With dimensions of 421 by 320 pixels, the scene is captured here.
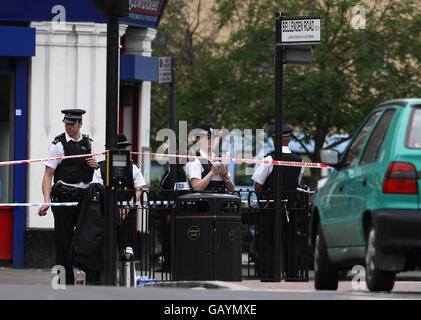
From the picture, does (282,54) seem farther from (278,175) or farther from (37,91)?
(37,91)

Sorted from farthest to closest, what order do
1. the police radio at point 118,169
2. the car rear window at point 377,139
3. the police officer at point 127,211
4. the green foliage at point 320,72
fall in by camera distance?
the green foliage at point 320,72 < the police officer at point 127,211 < the police radio at point 118,169 < the car rear window at point 377,139

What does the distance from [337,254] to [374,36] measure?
64.9 ft

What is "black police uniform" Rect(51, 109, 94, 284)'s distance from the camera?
13.0 meters

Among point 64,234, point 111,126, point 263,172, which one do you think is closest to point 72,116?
point 64,234

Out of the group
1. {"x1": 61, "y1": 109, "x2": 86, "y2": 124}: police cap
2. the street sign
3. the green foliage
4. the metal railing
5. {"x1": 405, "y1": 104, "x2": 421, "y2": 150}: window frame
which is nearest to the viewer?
{"x1": 405, "y1": 104, "x2": 421, "y2": 150}: window frame

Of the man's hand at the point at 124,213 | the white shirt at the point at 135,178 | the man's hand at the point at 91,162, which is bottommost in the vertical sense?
the man's hand at the point at 124,213

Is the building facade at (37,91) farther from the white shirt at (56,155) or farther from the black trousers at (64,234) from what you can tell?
the black trousers at (64,234)

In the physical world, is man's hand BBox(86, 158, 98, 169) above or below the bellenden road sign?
below

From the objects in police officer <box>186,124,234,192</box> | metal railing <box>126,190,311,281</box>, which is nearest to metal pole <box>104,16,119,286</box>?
metal railing <box>126,190,311,281</box>

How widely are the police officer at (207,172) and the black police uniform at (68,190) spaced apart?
1237mm

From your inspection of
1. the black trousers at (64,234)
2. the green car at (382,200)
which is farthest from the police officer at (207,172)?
the green car at (382,200)

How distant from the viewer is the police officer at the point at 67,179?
511 inches

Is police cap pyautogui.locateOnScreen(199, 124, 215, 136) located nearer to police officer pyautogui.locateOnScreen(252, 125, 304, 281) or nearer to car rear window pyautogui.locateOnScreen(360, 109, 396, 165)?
police officer pyautogui.locateOnScreen(252, 125, 304, 281)

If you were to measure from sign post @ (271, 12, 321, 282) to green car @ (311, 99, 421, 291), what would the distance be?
3.49 m
